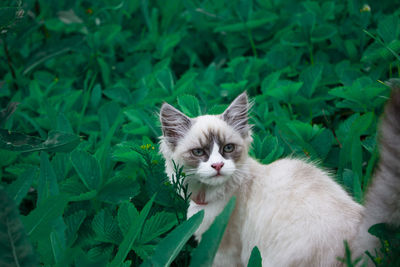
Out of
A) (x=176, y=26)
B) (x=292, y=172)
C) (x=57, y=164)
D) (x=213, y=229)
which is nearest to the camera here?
(x=213, y=229)

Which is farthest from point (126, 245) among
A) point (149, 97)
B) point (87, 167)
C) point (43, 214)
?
point (149, 97)

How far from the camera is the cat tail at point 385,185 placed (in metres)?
1.51

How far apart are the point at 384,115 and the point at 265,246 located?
0.80 m

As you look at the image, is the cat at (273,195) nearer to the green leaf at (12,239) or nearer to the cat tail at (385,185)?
the cat tail at (385,185)

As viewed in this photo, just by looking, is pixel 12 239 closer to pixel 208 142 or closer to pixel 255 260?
pixel 255 260

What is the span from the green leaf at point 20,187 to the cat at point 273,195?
0.73 metres

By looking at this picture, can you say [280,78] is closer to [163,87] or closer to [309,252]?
[163,87]

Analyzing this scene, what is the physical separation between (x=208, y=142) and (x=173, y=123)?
0.23 metres

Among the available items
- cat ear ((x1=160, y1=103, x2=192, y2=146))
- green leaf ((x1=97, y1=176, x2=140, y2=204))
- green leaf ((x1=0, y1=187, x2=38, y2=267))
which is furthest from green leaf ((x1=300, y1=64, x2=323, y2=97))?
green leaf ((x1=0, y1=187, x2=38, y2=267))

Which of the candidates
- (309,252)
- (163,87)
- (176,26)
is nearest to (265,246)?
(309,252)

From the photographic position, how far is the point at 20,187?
2.11m

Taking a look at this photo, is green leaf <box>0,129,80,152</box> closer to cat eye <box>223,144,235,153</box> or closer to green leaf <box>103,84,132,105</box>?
cat eye <box>223,144,235,153</box>

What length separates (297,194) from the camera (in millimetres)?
2035

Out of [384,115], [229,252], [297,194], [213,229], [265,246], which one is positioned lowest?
[229,252]
